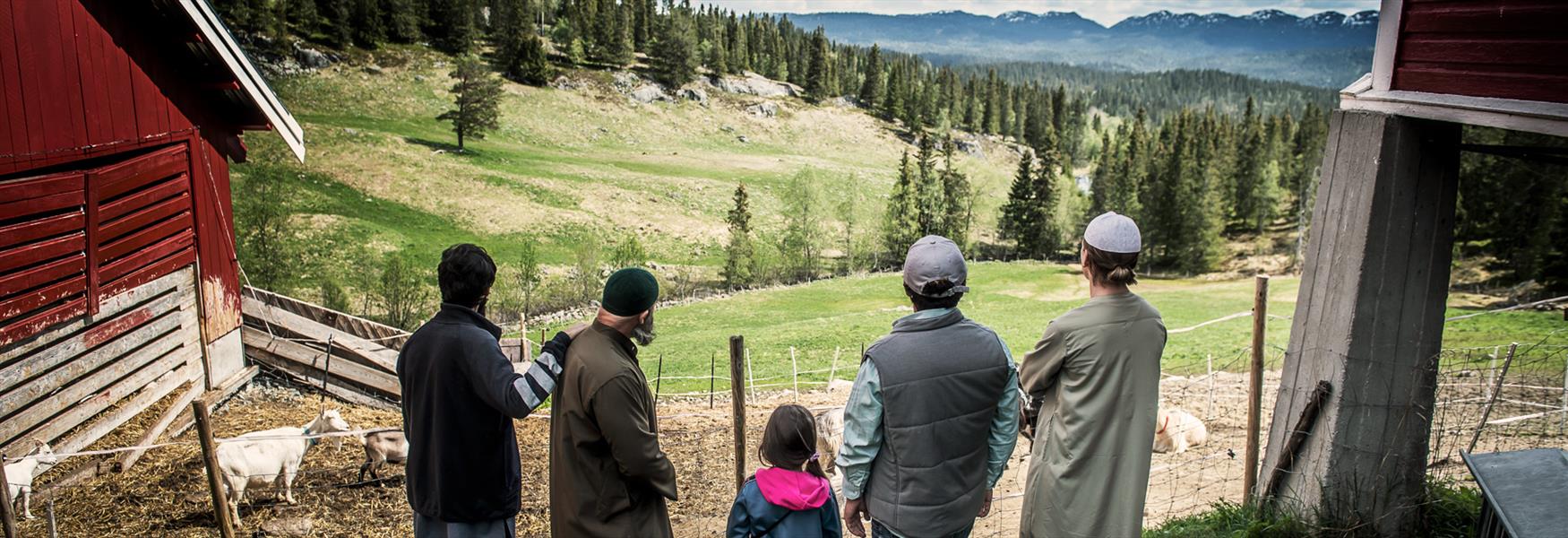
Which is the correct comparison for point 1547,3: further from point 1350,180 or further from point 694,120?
point 694,120

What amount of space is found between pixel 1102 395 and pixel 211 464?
5.95m

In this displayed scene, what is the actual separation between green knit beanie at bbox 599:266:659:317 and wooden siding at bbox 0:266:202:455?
7740 millimetres

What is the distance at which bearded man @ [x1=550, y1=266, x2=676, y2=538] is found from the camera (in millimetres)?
3705

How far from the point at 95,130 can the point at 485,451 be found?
318 inches

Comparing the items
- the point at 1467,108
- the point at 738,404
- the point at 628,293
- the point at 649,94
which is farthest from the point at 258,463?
the point at 649,94

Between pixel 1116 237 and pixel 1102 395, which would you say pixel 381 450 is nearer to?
pixel 1102 395

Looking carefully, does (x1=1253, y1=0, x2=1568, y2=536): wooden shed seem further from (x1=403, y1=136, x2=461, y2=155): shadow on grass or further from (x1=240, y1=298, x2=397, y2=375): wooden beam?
(x1=403, y1=136, x2=461, y2=155): shadow on grass

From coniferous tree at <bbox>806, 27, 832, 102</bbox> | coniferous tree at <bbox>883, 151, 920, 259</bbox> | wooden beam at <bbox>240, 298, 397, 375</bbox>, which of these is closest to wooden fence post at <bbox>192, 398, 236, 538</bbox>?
wooden beam at <bbox>240, 298, 397, 375</bbox>

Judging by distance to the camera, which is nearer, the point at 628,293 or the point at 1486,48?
the point at 628,293

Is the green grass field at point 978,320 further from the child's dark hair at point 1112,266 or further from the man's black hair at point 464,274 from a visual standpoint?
the man's black hair at point 464,274

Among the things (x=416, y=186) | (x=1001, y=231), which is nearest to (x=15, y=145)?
(x=416, y=186)

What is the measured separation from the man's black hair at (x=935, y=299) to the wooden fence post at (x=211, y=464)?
15.7 ft

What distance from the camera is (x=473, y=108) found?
70.7 meters

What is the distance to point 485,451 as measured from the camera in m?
4.29
